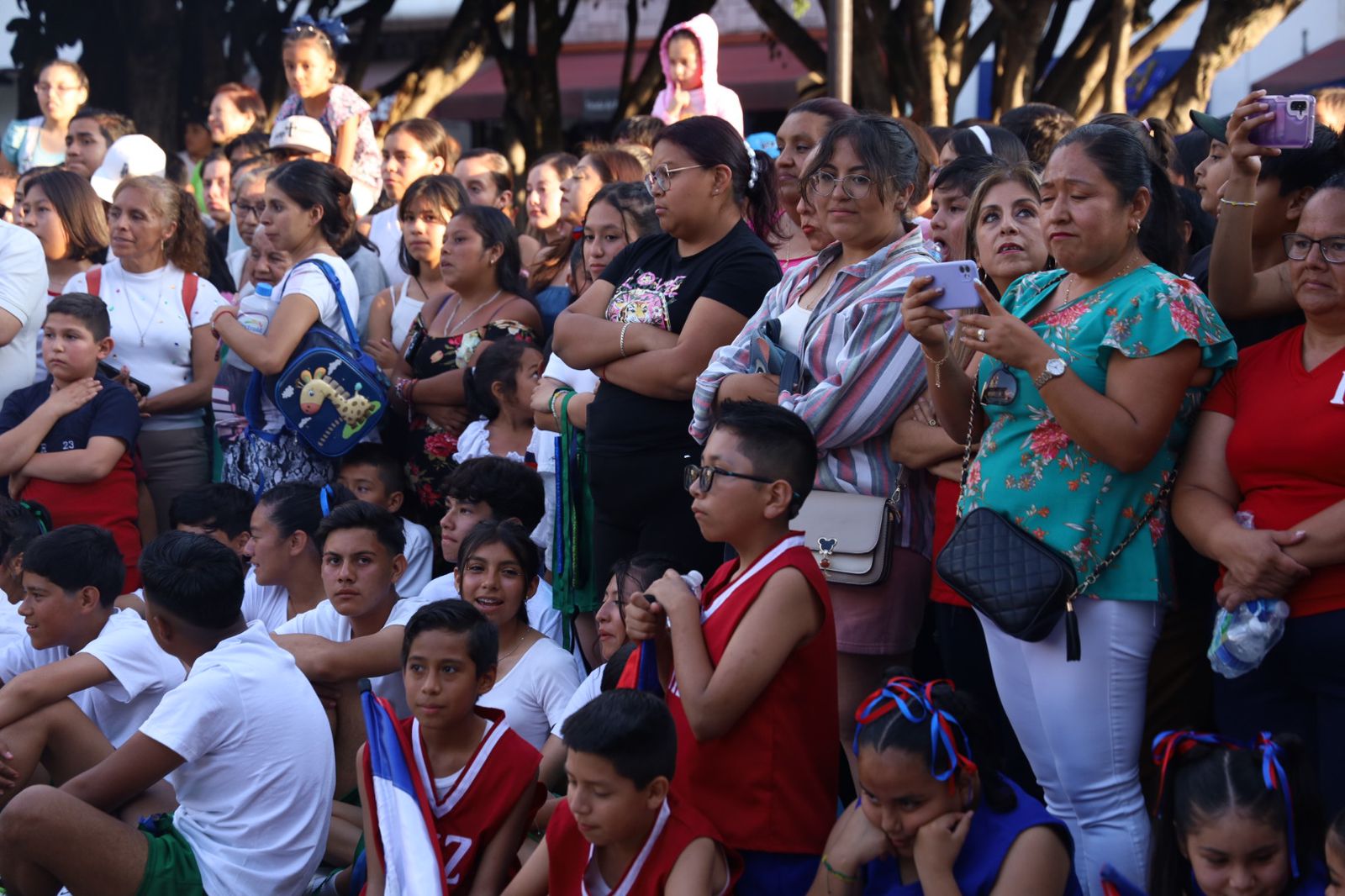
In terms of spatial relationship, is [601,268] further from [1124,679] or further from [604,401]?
[1124,679]

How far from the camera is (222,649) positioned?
13.7 ft

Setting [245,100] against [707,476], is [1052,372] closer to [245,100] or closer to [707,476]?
[707,476]

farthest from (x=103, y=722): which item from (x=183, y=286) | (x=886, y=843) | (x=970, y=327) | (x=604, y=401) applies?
(x=970, y=327)

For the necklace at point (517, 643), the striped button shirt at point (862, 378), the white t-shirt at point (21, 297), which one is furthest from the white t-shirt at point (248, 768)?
the white t-shirt at point (21, 297)

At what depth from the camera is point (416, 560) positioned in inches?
217

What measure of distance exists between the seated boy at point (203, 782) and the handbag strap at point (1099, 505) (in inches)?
76.7

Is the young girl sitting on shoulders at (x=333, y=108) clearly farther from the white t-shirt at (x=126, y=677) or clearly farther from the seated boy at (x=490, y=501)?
the white t-shirt at (x=126, y=677)

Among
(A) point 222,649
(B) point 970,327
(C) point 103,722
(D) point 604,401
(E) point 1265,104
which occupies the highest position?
(E) point 1265,104

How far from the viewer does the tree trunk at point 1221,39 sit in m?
10.7

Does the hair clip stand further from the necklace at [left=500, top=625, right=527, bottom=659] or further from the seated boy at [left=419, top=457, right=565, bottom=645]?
the seated boy at [left=419, top=457, right=565, bottom=645]

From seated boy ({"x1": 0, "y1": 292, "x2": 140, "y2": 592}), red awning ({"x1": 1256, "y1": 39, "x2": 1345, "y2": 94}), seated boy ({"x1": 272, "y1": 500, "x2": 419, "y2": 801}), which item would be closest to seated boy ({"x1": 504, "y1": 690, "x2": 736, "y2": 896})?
seated boy ({"x1": 272, "y1": 500, "x2": 419, "y2": 801})

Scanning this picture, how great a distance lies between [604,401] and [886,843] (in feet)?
5.50

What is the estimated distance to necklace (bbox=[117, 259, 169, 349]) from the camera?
636cm

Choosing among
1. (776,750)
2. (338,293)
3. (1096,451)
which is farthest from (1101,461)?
(338,293)
